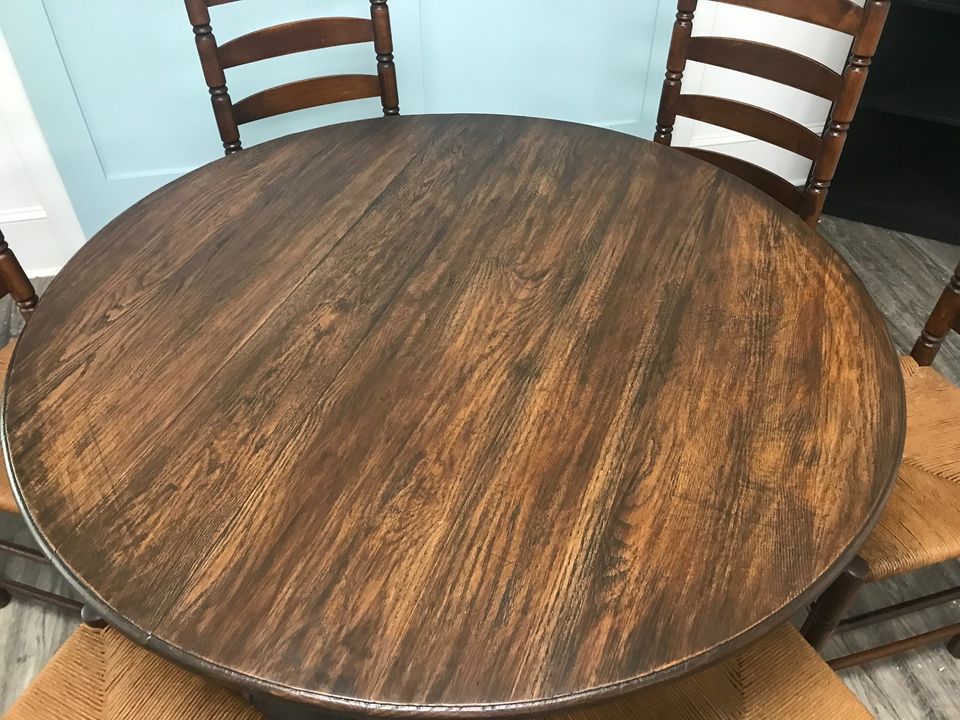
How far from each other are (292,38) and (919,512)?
4.95 ft

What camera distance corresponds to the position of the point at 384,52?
1.66 meters

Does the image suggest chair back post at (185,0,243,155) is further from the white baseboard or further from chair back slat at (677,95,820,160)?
the white baseboard

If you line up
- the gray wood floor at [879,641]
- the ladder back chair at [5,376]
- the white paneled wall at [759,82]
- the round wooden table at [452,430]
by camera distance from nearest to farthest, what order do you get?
1. the round wooden table at [452,430]
2. the ladder back chair at [5,376]
3. the gray wood floor at [879,641]
4. the white paneled wall at [759,82]

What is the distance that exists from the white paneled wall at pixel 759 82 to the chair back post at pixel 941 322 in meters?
1.30

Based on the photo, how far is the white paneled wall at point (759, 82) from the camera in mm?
2295

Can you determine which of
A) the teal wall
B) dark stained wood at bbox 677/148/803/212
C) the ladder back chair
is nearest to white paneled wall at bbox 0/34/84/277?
the teal wall

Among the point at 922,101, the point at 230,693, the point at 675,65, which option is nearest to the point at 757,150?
the point at 922,101

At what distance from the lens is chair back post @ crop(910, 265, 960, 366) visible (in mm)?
1273

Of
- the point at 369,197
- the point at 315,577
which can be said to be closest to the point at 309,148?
the point at 369,197

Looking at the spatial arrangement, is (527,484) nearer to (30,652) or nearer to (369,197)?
(369,197)

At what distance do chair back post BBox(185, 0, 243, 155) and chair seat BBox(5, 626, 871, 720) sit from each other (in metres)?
1.09

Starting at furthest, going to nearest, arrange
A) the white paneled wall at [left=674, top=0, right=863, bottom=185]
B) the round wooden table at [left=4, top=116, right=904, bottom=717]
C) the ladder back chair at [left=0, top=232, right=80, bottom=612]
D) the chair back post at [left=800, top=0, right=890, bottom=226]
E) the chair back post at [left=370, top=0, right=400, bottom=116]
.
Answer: the white paneled wall at [left=674, top=0, right=863, bottom=185]
the chair back post at [left=370, top=0, right=400, bottom=116]
the chair back post at [left=800, top=0, right=890, bottom=226]
the ladder back chair at [left=0, top=232, right=80, bottom=612]
the round wooden table at [left=4, top=116, right=904, bottom=717]

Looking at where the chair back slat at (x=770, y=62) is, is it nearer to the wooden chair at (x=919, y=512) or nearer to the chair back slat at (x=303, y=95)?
the wooden chair at (x=919, y=512)

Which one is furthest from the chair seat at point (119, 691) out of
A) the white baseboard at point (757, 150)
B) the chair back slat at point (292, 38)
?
the white baseboard at point (757, 150)
